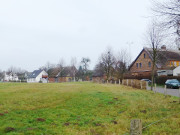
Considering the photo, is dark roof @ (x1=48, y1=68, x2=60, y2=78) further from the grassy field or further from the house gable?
the grassy field

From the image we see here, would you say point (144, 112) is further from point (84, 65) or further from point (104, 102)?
point (84, 65)

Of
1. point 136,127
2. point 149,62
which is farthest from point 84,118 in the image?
point 149,62

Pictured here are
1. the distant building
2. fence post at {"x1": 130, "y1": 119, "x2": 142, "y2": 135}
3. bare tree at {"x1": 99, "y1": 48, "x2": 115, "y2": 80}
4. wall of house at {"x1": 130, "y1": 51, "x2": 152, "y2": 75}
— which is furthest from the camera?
the distant building

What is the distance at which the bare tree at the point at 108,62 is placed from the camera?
50088mm

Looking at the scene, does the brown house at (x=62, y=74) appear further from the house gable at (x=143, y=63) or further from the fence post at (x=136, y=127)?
the fence post at (x=136, y=127)

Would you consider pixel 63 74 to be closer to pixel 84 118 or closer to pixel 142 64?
pixel 142 64

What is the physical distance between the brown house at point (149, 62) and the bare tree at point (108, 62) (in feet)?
21.6

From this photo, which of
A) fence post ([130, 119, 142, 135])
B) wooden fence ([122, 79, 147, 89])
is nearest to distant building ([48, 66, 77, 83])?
wooden fence ([122, 79, 147, 89])

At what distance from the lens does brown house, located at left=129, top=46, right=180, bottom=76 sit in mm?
42312

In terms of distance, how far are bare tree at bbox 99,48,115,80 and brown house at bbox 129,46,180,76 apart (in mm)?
6577

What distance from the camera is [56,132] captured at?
7062 millimetres

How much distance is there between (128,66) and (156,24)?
4581 cm

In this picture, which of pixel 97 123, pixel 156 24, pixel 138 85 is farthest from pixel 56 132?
pixel 138 85

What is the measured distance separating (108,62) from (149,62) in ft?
36.9
